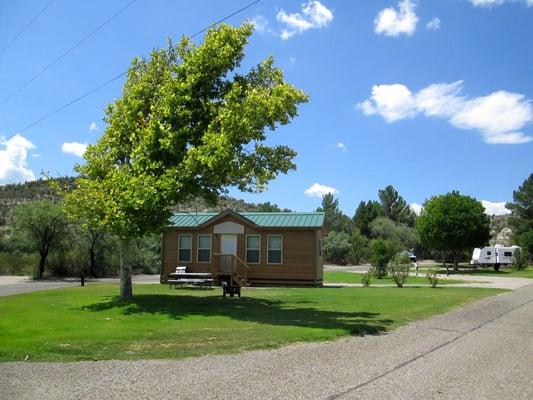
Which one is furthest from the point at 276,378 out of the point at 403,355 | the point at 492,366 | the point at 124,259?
the point at 124,259

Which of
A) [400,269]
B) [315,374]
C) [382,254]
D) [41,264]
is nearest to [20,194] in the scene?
[41,264]

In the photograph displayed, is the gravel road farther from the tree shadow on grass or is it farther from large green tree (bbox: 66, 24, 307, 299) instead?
large green tree (bbox: 66, 24, 307, 299)

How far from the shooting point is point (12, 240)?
41.1m

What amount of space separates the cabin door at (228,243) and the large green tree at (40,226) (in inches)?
503

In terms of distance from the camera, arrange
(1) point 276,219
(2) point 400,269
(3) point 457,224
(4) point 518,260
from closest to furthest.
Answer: (2) point 400,269
(1) point 276,219
(3) point 457,224
(4) point 518,260

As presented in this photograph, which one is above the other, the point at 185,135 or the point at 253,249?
the point at 185,135

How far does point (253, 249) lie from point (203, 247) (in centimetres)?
291

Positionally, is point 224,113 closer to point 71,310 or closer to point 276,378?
point 71,310

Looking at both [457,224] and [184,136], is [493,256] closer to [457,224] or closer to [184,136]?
[457,224]

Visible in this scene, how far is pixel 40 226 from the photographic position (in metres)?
36.6

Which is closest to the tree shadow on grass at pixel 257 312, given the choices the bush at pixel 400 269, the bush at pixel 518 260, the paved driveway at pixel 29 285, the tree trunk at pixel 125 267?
the tree trunk at pixel 125 267

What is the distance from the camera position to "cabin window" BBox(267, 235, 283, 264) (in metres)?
29.5

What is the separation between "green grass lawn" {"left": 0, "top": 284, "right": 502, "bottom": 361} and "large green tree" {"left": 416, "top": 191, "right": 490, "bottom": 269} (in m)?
33.8

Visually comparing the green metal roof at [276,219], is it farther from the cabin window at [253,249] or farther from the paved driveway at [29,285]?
the paved driveway at [29,285]
